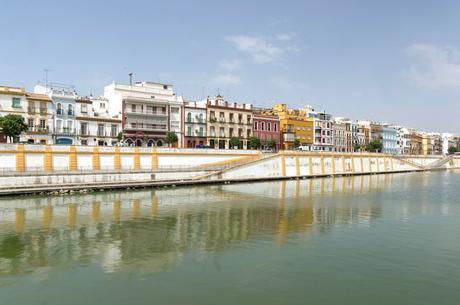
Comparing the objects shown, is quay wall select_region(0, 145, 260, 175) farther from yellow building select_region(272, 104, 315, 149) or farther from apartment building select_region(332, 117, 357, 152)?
apartment building select_region(332, 117, 357, 152)

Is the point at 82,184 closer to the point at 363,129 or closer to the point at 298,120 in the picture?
the point at 298,120

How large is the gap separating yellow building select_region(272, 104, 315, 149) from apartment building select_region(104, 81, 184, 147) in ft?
113

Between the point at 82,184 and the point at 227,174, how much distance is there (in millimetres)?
23151

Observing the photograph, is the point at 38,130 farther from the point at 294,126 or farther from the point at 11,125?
the point at 294,126

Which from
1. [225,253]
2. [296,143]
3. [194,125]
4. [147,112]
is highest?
[147,112]

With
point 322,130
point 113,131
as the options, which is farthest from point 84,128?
point 322,130

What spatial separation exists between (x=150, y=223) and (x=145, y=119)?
152 feet

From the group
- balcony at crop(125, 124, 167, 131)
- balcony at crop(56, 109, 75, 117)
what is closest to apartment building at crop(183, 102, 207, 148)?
balcony at crop(125, 124, 167, 131)

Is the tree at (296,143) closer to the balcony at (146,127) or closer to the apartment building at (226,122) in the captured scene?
the apartment building at (226,122)

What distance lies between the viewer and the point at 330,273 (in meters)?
19.4

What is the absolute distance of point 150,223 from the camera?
3072cm

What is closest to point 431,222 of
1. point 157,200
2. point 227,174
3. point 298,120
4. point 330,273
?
point 330,273

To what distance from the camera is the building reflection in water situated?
71.9 feet

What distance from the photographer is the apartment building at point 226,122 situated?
280 ft
